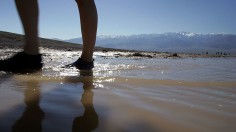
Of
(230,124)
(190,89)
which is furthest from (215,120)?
(190,89)

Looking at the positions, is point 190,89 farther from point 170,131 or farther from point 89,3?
point 89,3

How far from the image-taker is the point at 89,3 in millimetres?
2697

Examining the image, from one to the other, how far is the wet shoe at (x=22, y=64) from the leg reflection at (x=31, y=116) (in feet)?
3.01

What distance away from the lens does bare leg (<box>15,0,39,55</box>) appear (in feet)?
8.11

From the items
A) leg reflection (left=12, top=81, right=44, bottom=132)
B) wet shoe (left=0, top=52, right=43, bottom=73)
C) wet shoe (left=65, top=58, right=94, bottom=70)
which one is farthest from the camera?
wet shoe (left=65, top=58, right=94, bottom=70)

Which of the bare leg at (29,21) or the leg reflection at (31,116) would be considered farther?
the bare leg at (29,21)

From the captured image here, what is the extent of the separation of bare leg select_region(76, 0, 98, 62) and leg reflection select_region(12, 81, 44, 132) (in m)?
1.43

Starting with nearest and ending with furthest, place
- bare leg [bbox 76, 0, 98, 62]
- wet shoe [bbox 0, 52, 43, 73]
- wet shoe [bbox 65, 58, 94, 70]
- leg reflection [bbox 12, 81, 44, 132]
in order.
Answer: leg reflection [bbox 12, 81, 44, 132]
wet shoe [bbox 0, 52, 43, 73]
wet shoe [bbox 65, 58, 94, 70]
bare leg [bbox 76, 0, 98, 62]

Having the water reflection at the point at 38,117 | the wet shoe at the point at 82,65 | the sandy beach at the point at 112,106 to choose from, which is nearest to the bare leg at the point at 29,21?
the wet shoe at the point at 82,65

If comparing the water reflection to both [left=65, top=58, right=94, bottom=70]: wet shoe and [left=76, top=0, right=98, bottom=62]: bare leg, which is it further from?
[left=76, top=0, right=98, bottom=62]: bare leg

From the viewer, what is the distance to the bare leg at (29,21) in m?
2.47

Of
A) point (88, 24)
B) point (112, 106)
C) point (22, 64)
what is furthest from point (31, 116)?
point (88, 24)

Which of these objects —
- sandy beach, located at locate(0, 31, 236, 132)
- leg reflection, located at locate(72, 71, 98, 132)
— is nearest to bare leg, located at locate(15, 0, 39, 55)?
sandy beach, located at locate(0, 31, 236, 132)

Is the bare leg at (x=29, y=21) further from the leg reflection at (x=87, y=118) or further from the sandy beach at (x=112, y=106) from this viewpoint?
the leg reflection at (x=87, y=118)
